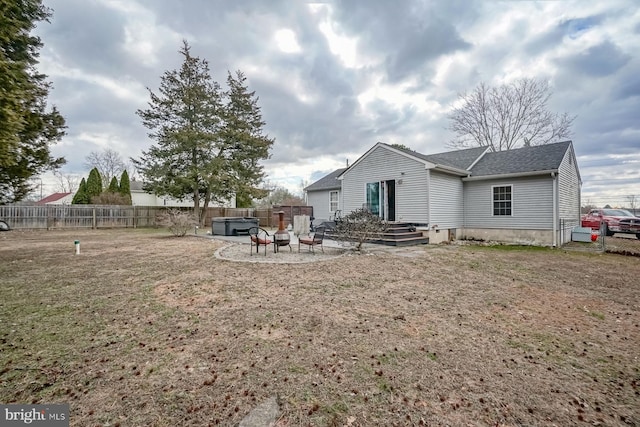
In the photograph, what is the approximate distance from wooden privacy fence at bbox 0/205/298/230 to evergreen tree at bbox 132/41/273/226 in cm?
227

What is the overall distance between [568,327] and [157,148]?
22758 millimetres

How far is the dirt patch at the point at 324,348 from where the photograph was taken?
1.97 m

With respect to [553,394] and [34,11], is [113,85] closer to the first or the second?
[34,11]

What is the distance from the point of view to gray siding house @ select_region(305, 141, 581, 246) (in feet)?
36.7

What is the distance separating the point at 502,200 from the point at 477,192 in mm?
1062

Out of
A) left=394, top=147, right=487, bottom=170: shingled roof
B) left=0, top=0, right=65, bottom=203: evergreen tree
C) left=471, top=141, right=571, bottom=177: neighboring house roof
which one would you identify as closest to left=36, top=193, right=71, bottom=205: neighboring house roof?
left=0, top=0, right=65, bottom=203: evergreen tree

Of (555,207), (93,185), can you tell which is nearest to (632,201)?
Answer: (555,207)

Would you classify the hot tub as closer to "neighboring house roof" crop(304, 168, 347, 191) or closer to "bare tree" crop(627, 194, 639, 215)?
"neighboring house roof" crop(304, 168, 347, 191)

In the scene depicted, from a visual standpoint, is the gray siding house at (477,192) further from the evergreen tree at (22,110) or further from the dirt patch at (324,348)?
the evergreen tree at (22,110)

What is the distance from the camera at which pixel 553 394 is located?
215cm

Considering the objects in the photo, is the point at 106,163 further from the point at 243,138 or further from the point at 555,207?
the point at 555,207

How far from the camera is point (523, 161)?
1216 centimetres

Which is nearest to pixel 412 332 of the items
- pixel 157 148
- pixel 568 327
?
pixel 568 327

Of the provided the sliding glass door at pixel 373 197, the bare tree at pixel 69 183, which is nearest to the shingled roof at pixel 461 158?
the sliding glass door at pixel 373 197
